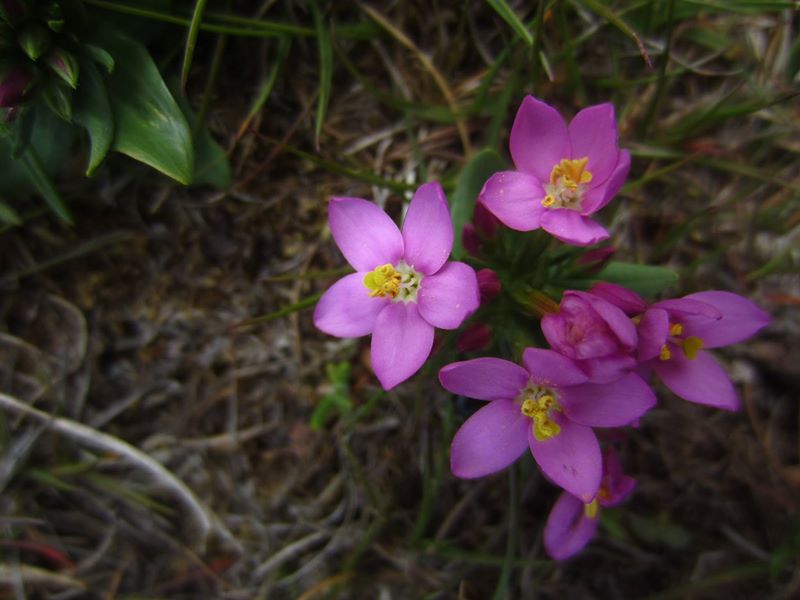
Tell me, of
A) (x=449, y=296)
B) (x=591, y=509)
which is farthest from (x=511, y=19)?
(x=591, y=509)

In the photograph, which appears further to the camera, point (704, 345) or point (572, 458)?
point (704, 345)

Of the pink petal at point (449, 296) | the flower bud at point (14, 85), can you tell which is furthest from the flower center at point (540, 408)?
the flower bud at point (14, 85)

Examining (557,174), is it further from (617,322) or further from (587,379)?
(587,379)

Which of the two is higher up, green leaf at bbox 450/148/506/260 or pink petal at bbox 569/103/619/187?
pink petal at bbox 569/103/619/187

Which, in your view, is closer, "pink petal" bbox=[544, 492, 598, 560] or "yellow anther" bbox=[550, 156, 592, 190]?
"yellow anther" bbox=[550, 156, 592, 190]

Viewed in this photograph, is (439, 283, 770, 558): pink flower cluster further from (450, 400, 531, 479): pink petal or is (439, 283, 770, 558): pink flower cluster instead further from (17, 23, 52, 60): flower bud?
(17, 23, 52, 60): flower bud

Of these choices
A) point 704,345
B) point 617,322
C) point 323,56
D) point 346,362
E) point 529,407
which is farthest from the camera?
point 346,362

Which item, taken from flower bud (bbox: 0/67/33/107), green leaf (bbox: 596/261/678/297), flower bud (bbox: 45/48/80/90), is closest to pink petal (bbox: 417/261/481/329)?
green leaf (bbox: 596/261/678/297)

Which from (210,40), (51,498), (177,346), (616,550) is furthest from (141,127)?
(616,550)
